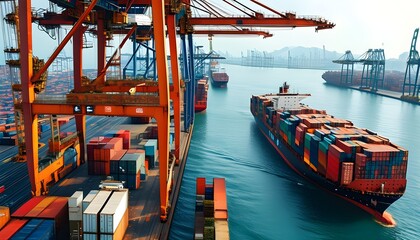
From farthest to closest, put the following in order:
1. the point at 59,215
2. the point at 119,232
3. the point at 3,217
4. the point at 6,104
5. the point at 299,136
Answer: the point at 6,104 → the point at 299,136 → the point at 59,215 → the point at 119,232 → the point at 3,217

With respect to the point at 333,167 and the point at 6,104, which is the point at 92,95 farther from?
the point at 6,104

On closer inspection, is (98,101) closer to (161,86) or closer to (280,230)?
(161,86)

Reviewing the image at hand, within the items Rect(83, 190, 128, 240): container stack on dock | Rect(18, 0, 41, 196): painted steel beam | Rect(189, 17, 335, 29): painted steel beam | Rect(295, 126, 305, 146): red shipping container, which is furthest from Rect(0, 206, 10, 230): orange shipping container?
Rect(189, 17, 335, 29): painted steel beam

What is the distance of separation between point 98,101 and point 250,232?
11323 millimetres

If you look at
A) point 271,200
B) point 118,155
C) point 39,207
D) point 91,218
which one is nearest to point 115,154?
point 118,155

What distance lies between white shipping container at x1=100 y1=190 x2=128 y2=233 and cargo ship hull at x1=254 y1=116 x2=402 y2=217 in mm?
15191

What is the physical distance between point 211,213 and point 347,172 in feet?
32.5

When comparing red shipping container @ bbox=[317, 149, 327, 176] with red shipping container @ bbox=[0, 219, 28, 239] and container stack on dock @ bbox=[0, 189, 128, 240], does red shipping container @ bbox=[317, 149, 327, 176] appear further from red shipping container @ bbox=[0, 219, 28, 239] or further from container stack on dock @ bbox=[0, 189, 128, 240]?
red shipping container @ bbox=[0, 219, 28, 239]

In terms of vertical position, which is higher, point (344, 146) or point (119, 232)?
point (344, 146)

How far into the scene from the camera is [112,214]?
43.0 feet

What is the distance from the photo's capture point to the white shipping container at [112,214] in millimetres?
13148

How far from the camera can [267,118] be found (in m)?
43.8

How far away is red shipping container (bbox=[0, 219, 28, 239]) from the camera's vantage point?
40.7 feet

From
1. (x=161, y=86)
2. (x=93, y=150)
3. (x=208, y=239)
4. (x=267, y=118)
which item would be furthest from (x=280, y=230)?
A: (x=267, y=118)
